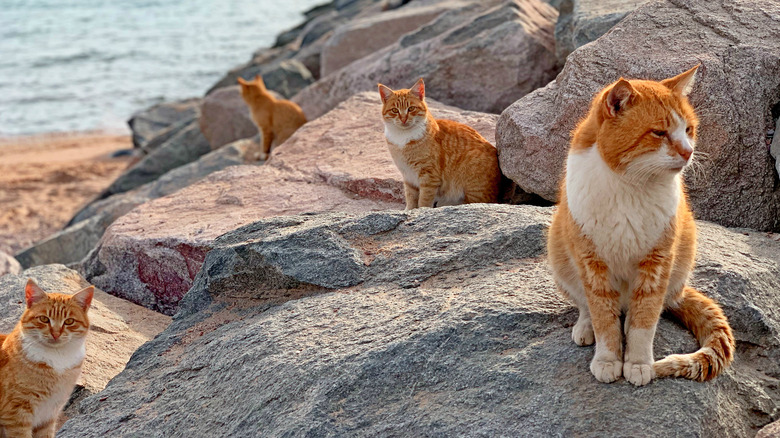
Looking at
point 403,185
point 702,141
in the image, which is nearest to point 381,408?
point 702,141

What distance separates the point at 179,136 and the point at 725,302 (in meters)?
10.0

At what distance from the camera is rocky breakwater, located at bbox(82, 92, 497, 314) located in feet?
18.7

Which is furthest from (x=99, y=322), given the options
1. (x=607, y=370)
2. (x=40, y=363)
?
(x=607, y=370)

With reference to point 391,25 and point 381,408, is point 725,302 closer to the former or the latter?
point 381,408

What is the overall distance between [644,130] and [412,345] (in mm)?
1362

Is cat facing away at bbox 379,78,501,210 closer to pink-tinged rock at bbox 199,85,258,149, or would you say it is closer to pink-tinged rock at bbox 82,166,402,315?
pink-tinged rock at bbox 82,166,402,315

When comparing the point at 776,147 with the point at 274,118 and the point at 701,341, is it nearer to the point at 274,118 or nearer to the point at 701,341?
the point at 701,341

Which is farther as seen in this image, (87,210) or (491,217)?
(87,210)

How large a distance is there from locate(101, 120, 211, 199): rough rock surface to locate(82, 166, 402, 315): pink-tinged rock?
16.2ft

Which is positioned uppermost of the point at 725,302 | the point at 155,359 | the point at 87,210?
the point at 725,302

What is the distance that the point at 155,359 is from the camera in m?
4.12

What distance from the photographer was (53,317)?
179 inches

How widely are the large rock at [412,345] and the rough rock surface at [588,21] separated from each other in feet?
7.83

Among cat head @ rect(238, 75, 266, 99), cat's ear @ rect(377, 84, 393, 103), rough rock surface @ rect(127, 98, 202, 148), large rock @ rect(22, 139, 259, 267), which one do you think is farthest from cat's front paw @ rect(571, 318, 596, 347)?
rough rock surface @ rect(127, 98, 202, 148)
